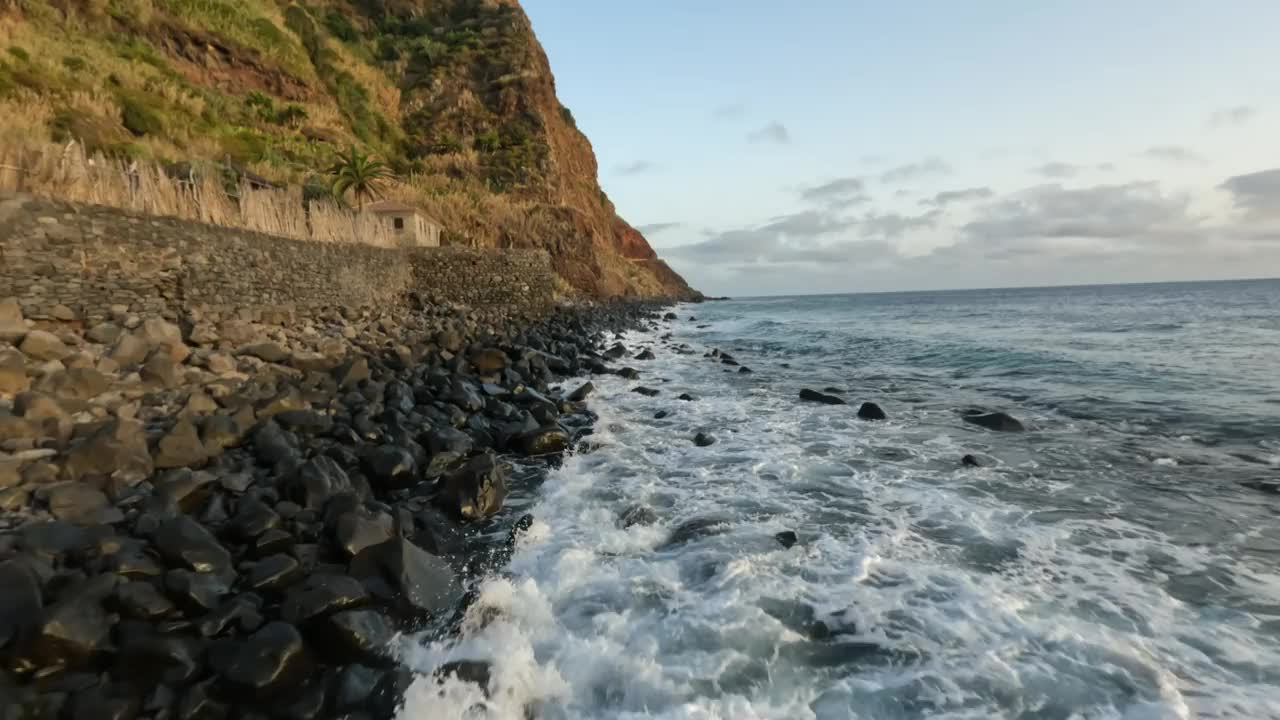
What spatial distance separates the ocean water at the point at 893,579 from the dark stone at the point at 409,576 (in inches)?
12.2

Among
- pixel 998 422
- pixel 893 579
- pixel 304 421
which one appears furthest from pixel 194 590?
pixel 998 422

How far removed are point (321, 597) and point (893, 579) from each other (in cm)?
457

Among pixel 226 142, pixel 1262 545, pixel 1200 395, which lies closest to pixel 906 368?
pixel 1200 395

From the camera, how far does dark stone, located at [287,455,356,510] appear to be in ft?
17.1

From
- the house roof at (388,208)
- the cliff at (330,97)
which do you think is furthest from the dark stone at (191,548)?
the house roof at (388,208)

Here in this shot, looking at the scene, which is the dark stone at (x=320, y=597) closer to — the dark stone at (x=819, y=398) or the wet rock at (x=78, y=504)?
the wet rock at (x=78, y=504)

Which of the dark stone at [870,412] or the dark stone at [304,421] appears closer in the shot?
the dark stone at [304,421]

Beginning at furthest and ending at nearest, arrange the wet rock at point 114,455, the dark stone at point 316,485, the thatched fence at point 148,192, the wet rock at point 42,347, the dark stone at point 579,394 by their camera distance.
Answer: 1. the dark stone at point 579,394
2. the thatched fence at point 148,192
3. the wet rock at point 42,347
4. the dark stone at point 316,485
5. the wet rock at point 114,455

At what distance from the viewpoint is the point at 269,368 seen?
8.32 metres

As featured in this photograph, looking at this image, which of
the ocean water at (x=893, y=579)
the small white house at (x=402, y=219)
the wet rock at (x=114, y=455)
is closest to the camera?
the ocean water at (x=893, y=579)

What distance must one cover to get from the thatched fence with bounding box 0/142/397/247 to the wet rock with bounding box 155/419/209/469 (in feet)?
12.4

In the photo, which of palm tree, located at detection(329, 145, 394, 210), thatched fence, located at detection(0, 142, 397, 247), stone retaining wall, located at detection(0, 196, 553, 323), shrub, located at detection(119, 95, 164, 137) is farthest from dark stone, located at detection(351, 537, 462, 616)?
shrub, located at detection(119, 95, 164, 137)

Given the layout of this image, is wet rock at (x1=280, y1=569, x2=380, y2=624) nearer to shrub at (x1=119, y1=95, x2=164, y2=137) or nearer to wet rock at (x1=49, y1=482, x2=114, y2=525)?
wet rock at (x1=49, y1=482, x2=114, y2=525)

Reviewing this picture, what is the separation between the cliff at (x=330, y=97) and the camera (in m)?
16.1
